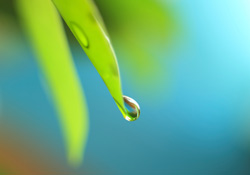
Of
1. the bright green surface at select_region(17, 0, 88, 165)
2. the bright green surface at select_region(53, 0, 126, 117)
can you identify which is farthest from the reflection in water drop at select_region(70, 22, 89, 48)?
the bright green surface at select_region(17, 0, 88, 165)

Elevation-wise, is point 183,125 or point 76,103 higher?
point 76,103

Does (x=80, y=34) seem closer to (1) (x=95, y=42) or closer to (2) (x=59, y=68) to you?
(1) (x=95, y=42)

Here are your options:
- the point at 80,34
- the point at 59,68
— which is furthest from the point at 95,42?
the point at 59,68

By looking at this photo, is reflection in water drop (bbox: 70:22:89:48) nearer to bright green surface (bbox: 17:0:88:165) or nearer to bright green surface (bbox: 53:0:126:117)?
bright green surface (bbox: 53:0:126:117)

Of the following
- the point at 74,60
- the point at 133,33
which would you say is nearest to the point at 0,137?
the point at 74,60

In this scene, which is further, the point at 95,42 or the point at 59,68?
the point at 59,68

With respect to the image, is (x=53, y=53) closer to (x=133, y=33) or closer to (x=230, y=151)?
(x=133, y=33)
